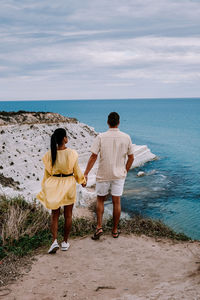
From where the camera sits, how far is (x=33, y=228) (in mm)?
6590

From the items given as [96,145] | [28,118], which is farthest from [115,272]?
[28,118]

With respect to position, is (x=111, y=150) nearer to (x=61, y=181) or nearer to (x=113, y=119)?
(x=113, y=119)

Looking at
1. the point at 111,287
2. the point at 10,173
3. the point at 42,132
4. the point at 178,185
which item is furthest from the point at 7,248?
the point at 42,132

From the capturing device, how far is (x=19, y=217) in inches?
262

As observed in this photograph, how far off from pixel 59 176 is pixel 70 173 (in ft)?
0.71

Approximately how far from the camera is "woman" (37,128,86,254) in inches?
Answer: 211

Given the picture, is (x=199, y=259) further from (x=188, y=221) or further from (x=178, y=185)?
(x=178, y=185)

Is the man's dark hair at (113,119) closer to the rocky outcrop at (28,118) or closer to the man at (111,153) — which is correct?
the man at (111,153)

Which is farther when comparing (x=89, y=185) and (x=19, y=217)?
(x=89, y=185)

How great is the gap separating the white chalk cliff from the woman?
24.0ft

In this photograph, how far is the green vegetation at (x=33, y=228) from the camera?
19.9ft

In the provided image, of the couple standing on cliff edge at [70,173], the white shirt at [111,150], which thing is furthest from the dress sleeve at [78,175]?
the white shirt at [111,150]

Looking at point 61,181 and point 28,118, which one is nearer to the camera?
point 61,181

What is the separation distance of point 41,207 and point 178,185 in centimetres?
1535
